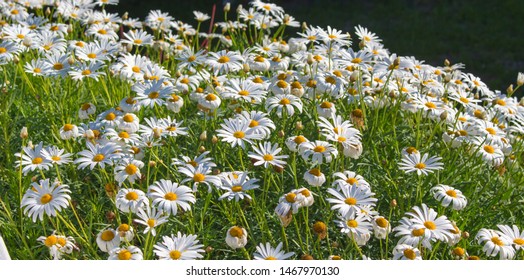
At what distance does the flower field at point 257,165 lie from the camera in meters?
2.59

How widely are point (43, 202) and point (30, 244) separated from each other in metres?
0.46

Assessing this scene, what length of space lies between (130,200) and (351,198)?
0.75 metres

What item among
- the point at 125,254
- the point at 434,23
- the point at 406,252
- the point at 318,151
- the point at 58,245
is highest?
the point at 318,151

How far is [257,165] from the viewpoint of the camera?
292 cm

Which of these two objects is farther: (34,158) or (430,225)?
(34,158)

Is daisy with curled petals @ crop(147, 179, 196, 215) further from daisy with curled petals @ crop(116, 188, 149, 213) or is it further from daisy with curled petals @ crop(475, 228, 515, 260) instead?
daisy with curled petals @ crop(475, 228, 515, 260)

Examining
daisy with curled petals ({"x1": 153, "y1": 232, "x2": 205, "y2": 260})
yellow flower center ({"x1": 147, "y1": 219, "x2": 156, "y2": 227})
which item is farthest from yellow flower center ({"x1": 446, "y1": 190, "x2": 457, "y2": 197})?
yellow flower center ({"x1": 147, "y1": 219, "x2": 156, "y2": 227})

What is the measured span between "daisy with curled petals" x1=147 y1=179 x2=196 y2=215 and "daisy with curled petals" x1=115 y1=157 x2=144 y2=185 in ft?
0.29

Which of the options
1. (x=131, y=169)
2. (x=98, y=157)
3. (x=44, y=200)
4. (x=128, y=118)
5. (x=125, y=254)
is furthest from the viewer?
(x=128, y=118)

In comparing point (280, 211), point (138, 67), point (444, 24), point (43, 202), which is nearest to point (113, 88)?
point (138, 67)

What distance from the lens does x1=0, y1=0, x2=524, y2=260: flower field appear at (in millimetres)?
2590

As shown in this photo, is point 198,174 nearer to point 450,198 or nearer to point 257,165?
point 257,165

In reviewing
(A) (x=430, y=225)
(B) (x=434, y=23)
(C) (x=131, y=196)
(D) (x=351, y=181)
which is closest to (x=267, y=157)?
(D) (x=351, y=181)

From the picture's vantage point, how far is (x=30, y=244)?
2949 mm
